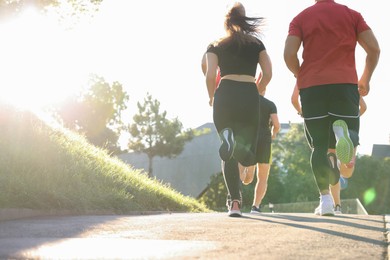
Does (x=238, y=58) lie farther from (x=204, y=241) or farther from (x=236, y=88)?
(x=204, y=241)

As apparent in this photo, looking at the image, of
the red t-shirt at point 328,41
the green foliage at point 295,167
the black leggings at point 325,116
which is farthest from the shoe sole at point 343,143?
the green foliage at point 295,167

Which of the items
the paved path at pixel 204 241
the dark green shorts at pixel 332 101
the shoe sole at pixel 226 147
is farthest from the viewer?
the shoe sole at pixel 226 147

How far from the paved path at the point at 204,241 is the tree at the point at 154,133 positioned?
171 ft

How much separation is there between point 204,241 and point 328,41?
280 centimetres

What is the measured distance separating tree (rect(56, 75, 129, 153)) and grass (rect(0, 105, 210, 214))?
40023 millimetres

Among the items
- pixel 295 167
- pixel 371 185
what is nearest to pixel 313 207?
pixel 371 185

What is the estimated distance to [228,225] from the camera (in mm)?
5508

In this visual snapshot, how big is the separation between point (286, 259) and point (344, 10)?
366cm

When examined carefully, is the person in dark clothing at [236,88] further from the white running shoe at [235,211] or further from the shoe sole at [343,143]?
the shoe sole at [343,143]

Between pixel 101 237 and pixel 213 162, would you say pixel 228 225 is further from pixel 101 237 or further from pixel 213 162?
pixel 213 162

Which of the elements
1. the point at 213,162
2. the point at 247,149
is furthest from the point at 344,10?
the point at 213,162

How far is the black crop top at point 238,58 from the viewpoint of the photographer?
263 inches

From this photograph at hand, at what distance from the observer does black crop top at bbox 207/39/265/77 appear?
668cm

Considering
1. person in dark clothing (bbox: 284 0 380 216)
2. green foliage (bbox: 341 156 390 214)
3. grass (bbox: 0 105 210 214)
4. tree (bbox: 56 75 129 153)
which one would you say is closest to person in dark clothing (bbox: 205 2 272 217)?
person in dark clothing (bbox: 284 0 380 216)
